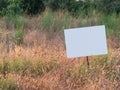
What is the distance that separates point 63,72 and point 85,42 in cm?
55

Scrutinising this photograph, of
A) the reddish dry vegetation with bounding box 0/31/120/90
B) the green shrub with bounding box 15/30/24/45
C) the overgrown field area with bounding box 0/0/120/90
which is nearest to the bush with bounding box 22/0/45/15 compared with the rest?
the overgrown field area with bounding box 0/0/120/90

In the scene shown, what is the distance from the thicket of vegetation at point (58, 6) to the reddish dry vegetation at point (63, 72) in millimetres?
4650

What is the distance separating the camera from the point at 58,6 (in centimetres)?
1126

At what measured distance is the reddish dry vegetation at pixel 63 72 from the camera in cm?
486

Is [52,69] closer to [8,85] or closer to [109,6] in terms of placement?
[8,85]

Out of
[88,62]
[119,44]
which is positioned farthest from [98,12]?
[88,62]

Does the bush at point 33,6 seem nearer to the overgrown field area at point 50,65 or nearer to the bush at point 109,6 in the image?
the bush at point 109,6

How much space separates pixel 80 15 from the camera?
9.99 meters

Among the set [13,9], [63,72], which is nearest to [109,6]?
[13,9]

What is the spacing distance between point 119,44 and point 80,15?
3.01 meters

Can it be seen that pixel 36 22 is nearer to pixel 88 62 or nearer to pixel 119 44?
pixel 119 44

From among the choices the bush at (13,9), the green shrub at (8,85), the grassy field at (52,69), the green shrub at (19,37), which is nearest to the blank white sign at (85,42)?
the grassy field at (52,69)

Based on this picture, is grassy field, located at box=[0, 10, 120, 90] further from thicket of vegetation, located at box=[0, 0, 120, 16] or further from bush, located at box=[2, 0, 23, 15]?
bush, located at box=[2, 0, 23, 15]

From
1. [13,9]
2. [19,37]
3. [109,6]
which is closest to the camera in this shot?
[19,37]
